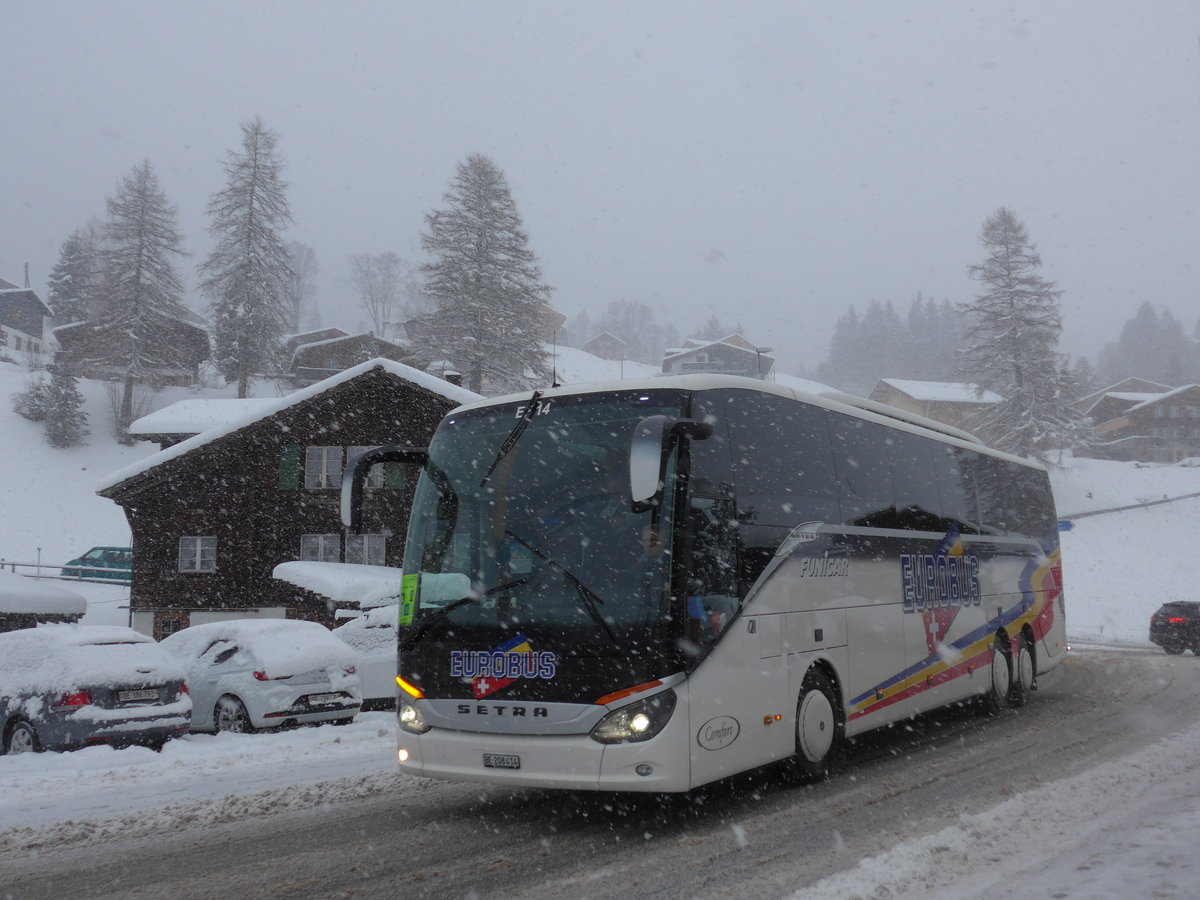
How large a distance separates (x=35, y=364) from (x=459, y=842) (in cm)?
7898

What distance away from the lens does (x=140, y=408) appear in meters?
61.0

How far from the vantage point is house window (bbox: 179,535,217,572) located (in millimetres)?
31609

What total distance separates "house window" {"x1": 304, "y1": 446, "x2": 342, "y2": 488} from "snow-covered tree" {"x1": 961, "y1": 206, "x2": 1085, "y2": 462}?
111 ft

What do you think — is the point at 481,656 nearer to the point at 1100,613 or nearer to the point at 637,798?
the point at 637,798

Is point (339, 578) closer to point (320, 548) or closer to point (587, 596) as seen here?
point (320, 548)

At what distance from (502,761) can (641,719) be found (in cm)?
104

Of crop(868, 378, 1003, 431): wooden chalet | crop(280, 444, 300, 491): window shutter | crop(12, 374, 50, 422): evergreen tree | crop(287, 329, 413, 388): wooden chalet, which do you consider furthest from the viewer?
crop(868, 378, 1003, 431): wooden chalet

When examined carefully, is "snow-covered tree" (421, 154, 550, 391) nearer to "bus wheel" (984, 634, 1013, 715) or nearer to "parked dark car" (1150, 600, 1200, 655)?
"parked dark car" (1150, 600, 1200, 655)

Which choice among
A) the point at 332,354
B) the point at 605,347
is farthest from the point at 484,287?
the point at 605,347

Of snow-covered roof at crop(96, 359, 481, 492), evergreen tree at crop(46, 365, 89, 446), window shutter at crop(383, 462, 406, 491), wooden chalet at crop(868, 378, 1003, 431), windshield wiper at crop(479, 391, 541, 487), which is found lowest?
windshield wiper at crop(479, 391, 541, 487)

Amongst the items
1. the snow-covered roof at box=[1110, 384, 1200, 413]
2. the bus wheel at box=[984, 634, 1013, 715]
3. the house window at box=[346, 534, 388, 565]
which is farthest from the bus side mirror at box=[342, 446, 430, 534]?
the snow-covered roof at box=[1110, 384, 1200, 413]

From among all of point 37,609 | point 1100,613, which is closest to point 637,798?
point 37,609

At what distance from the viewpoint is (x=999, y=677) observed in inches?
491

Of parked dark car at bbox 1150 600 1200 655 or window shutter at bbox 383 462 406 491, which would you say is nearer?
parked dark car at bbox 1150 600 1200 655
